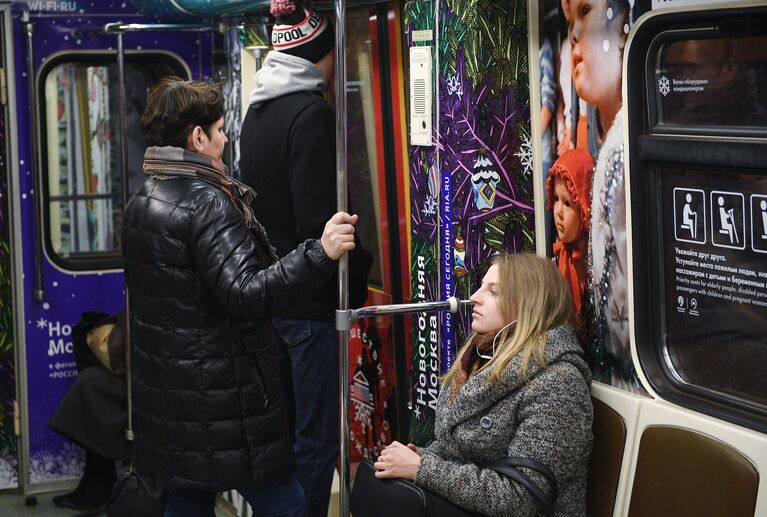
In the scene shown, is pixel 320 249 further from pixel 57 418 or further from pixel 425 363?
pixel 57 418

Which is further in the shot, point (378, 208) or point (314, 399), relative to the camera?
point (378, 208)

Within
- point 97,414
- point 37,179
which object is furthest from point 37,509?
point 37,179

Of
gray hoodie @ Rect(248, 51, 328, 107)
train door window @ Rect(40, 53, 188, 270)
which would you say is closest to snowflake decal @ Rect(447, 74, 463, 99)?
gray hoodie @ Rect(248, 51, 328, 107)

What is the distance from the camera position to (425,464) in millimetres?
2924

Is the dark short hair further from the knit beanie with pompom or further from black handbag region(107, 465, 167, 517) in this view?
black handbag region(107, 465, 167, 517)

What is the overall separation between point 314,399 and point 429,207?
2.45 ft

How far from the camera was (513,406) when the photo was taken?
2.87 meters

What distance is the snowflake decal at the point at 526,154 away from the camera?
11.3 feet

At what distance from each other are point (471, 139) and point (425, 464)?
41.3 inches

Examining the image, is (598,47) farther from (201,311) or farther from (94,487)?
(94,487)

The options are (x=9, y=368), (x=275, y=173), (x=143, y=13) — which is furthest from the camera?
(x=9, y=368)

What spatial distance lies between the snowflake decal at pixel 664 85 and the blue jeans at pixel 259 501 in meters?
1.50

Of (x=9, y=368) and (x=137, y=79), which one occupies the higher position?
(x=137, y=79)

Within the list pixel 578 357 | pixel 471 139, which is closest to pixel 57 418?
pixel 471 139
